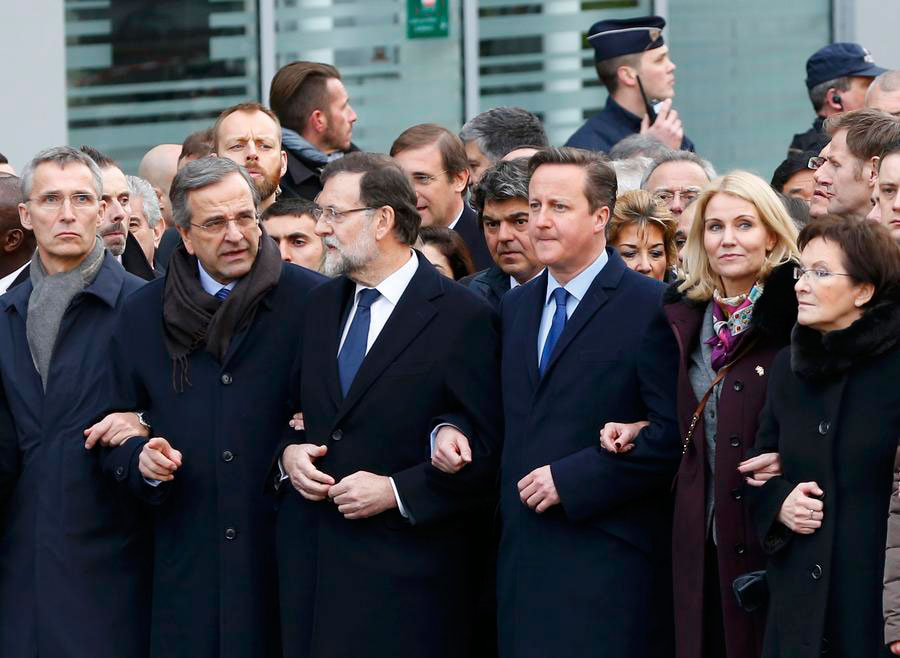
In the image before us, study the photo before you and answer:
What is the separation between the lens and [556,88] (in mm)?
11844

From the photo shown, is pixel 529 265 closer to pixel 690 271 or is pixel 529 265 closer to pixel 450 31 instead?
pixel 690 271

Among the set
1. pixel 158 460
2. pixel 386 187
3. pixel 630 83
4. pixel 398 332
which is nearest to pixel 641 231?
pixel 386 187

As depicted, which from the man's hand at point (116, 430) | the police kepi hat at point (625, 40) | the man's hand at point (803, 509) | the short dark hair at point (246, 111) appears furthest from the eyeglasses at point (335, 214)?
the police kepi hat at point (625, 40)

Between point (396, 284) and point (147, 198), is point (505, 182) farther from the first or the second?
point (147, 198)

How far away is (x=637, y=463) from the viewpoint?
215 inches

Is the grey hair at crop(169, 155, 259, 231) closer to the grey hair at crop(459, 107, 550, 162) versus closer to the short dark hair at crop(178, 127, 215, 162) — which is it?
the short dark hair at crop(178, 127, 215, 162)

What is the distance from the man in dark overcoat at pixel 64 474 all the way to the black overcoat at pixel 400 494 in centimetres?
81

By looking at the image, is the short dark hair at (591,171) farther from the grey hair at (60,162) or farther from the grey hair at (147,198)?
the grey hair at (147,198)

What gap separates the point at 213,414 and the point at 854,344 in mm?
2323

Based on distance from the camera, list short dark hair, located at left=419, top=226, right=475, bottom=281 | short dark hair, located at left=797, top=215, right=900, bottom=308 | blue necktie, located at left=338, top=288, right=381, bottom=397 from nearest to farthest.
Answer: short dark hair, located at left=797, top=215, right=900, bottom=308
blue necktie, located at left=338, top=288, right=381, bottom=397
short dark hair, located at left=419, top=226, right=475, bottom=281

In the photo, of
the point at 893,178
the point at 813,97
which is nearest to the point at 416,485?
the point at 893,178

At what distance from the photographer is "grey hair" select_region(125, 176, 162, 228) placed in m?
8.26

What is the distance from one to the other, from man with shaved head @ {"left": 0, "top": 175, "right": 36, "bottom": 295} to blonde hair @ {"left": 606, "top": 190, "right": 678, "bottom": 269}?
96.3 inches

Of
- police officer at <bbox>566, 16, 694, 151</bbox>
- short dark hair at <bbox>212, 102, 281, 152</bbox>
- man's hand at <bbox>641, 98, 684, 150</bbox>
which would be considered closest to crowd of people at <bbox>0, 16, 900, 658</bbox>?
short dark hair at <bbox>212, 102, 281, 152</bbox>
